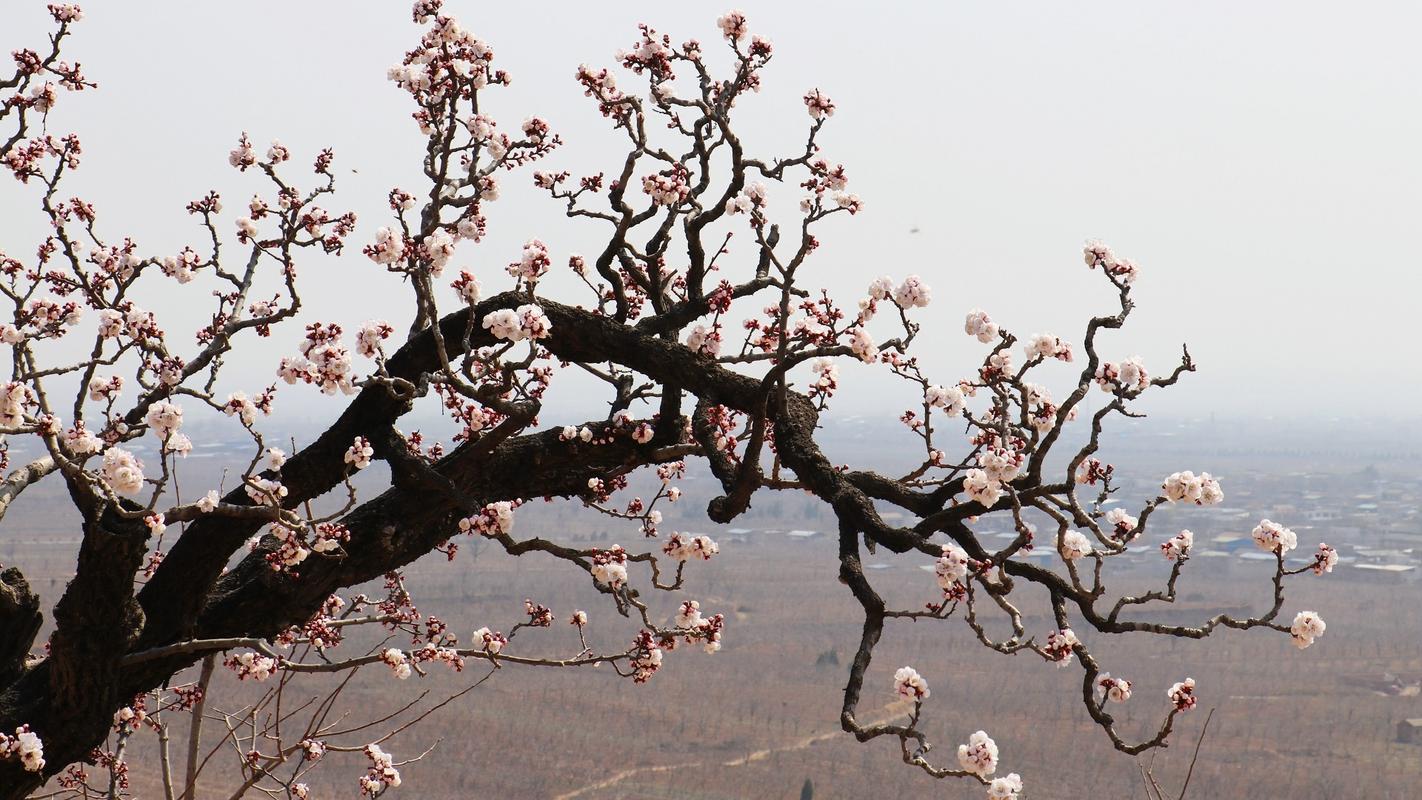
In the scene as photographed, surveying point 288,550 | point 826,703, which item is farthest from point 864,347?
point 826,703

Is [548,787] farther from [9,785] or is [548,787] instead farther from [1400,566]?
[1400,566]

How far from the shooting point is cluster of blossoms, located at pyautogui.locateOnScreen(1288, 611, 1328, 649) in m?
6.04

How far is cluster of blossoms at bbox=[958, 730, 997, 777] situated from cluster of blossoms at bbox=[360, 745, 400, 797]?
4.72 meters

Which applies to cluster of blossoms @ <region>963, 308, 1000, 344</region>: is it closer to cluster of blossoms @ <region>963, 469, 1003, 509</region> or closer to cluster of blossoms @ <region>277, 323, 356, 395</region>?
cluster of blossoms @ <region>963, 469, 1003, 509</region>

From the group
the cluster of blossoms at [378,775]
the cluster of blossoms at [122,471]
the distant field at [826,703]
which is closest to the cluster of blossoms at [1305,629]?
the cluster of blossoms at [122,471]

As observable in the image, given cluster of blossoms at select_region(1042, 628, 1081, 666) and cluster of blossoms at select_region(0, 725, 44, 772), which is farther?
cluster of blossoms at select_region(0, 725, 44, 772)

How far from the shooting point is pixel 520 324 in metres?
6.41

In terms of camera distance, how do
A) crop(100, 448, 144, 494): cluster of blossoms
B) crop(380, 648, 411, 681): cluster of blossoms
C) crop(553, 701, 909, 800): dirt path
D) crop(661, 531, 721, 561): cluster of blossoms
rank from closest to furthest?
crop(100, 448, 144, 494): cluster of blossoms < crop(661, 531, 721, 561): cluster of blossoms < crop(380, 648, 411, 681): cluster of blossoms < crop(553, 701, 909, 800): dirt path

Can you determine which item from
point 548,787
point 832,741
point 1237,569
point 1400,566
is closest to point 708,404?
point 548,787

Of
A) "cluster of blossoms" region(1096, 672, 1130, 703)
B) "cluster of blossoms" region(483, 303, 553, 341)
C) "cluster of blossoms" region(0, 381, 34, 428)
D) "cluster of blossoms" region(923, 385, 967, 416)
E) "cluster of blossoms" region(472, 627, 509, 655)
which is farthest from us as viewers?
"cluster of blossoms" region(472, 627, 509, 655)

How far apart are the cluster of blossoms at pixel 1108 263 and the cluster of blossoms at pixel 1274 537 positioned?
4.67ft

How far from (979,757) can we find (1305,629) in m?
1.81

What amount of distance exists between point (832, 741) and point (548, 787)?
16.6 m

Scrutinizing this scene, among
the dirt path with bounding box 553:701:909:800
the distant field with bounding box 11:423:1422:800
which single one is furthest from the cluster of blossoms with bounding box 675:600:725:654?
the dirt path with bounding box 553:701:909:800
